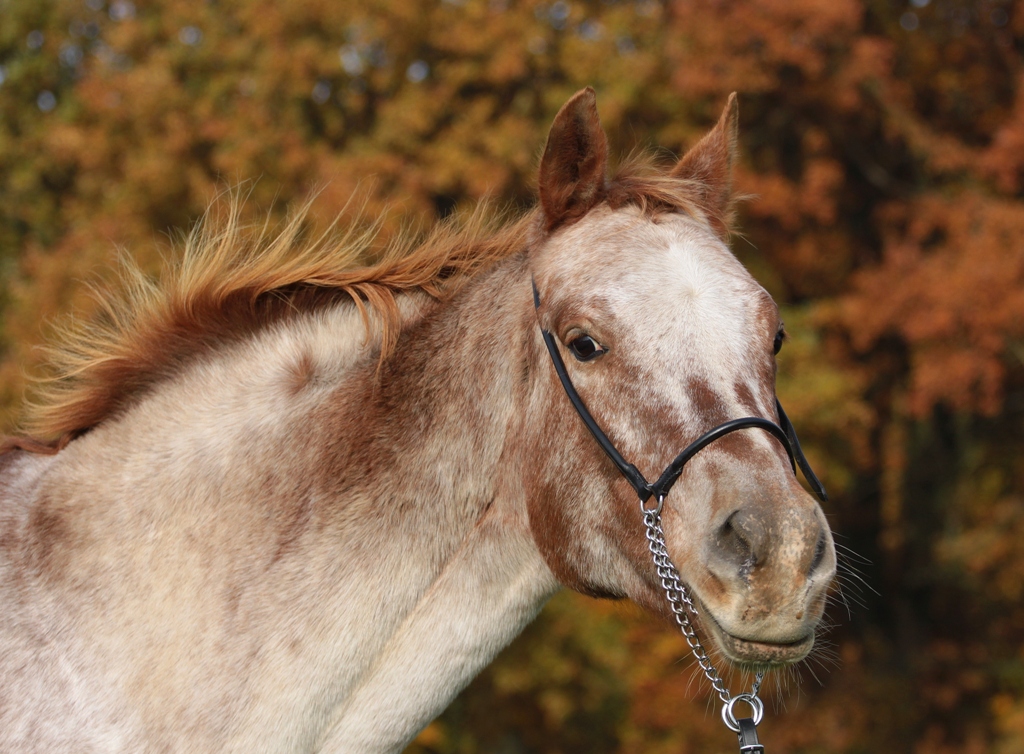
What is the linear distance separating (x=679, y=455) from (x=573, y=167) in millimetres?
970

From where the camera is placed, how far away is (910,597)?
49.4ft

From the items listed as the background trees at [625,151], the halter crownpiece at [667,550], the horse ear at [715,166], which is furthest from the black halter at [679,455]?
the background trees at [625,151]

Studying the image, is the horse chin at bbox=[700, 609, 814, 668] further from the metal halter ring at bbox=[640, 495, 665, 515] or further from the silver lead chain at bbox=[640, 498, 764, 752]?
the metal halter ring at bbox=[640, 495, 665, 515]

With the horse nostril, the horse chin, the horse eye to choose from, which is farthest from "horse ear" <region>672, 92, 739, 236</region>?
the horse chin

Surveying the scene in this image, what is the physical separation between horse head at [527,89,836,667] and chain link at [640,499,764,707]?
34mm

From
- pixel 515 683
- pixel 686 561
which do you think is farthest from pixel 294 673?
pixel 515 683

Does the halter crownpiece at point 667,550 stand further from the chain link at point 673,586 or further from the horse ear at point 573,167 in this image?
the horse ear at point 573,167

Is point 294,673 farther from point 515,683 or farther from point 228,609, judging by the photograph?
point 515,683

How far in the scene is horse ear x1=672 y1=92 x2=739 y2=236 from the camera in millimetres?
3150

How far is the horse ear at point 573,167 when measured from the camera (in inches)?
109

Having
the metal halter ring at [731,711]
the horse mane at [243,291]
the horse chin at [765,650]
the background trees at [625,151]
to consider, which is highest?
the horse mane at [243,291]

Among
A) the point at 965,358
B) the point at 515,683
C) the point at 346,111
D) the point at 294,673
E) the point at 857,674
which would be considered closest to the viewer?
the point at 294,673

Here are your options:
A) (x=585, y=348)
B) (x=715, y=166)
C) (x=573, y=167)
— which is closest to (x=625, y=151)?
(x=715, y=166)

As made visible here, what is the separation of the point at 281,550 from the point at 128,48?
35.5ft
